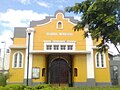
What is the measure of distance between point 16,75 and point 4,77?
3.95 meters

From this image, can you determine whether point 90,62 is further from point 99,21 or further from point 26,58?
point 99,21

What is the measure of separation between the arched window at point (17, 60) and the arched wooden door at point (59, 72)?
4.20 meters

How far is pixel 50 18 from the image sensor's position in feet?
103

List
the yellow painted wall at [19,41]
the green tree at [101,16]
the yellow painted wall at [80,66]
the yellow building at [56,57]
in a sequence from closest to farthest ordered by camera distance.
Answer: the green tree at [101,16]
the yellow building at [56,57]
the yellow painted wall at [80,66]
the yellow painted wall at [19,41]

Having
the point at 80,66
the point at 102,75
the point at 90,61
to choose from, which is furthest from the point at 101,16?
the point at 102,75

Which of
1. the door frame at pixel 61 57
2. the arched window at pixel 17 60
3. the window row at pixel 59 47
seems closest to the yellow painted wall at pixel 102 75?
the door frame at pixel 61 57

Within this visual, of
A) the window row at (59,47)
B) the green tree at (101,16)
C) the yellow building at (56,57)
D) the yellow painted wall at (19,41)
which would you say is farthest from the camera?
the yellow painted wall at (19,41)

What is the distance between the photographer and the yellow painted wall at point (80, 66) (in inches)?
1183

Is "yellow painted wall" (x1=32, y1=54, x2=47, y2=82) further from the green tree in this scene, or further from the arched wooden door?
the green tree

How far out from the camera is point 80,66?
99.5 feet

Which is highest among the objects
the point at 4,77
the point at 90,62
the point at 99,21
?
the point at 99,21

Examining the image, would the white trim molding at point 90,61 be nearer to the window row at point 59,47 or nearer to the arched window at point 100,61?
the arched window at point 100,61

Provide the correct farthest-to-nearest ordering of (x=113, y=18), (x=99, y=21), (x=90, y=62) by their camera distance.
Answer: (x=90, y=62) → (x=99, y=21) → (x=113, y=18)

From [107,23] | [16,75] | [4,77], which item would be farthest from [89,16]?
[16,75]
